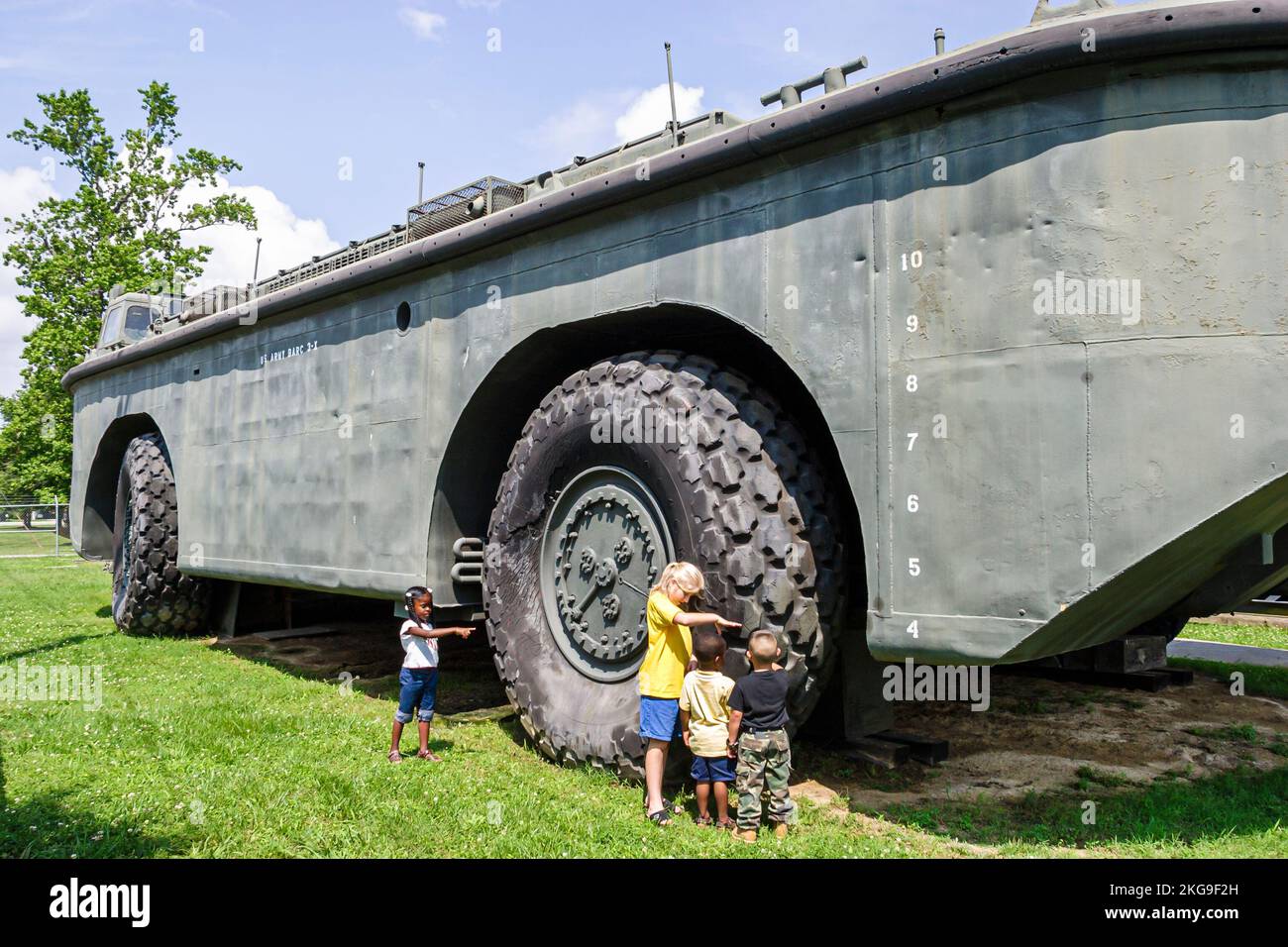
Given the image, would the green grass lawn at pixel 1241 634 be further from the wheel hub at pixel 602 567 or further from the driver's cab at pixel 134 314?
the driver's cab at pixel 134 314

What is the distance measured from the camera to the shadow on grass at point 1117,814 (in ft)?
13.1

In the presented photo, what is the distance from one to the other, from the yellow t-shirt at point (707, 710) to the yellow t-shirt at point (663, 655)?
9 centimetres

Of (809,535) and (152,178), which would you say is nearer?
(809,535)

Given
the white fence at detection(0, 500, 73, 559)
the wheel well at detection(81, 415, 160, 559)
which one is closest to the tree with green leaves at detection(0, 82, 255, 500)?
the white fence at detection(0, 500, 73, 559)

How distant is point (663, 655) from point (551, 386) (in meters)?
2.56

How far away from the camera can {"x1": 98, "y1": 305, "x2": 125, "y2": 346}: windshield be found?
13.0 m

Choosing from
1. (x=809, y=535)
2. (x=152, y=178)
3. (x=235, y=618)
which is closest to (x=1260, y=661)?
(x=809, y=535)

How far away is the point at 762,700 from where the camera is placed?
13.3 feet

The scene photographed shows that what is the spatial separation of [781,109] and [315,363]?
4.54m

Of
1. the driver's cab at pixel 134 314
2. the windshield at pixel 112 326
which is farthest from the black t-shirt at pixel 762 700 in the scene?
the windshield at pixel 112 326

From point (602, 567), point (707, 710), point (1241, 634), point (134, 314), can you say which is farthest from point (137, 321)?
point (1241, 634)

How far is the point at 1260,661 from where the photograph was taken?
8461 mm
